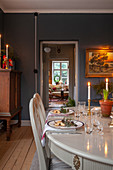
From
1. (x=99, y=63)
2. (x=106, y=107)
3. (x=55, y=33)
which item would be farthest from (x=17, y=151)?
(x=55, y=33)

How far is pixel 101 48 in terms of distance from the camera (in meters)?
4.02

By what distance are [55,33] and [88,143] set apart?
343 centimetres

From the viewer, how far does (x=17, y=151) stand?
2.64 m

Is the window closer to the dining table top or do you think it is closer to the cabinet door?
the cabinet door

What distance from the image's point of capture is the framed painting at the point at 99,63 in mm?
4023

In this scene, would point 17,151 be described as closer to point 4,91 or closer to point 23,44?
point 4,91

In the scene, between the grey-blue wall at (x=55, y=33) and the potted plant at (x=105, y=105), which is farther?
the grey-blue wall at (x=55, y=33)

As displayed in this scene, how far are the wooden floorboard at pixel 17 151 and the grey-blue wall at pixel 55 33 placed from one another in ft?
3.01

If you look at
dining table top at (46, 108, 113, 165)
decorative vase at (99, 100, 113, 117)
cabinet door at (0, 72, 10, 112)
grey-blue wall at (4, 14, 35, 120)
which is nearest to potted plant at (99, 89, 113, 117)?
decorative vase at (99, 100, 113, 117)

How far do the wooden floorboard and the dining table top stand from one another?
1.23 m

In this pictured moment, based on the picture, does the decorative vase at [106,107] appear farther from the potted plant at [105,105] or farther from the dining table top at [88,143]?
the dining table top at [88,143]

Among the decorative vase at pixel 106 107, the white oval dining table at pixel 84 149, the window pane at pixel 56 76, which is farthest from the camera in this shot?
the window pane at pixel 56 76

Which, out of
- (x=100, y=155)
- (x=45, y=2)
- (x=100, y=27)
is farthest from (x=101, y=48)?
(x=100, y=155)

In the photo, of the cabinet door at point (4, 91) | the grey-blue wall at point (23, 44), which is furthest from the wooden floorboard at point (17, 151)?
the grey-blue wall at point (23, 44)
